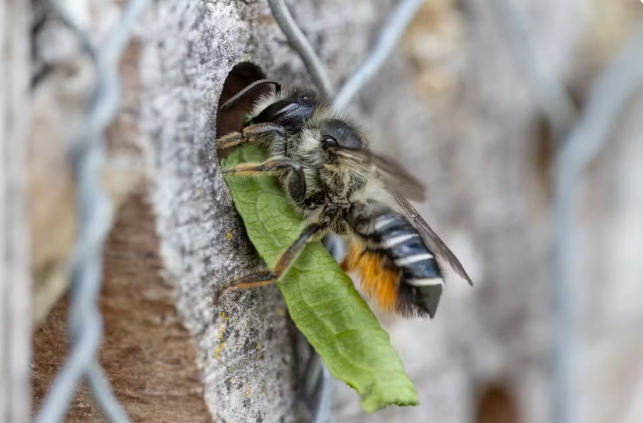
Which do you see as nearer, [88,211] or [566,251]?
[88,211]

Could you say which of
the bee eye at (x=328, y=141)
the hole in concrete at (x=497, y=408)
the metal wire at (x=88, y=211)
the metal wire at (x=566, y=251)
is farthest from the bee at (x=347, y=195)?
the hole in concrete at (x=497, y=408)

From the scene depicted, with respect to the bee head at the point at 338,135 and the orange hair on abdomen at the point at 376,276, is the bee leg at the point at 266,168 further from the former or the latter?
the orange hair on abdomen at the point at 376,276

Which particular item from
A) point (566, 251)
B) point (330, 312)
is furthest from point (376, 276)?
point (566, 251)

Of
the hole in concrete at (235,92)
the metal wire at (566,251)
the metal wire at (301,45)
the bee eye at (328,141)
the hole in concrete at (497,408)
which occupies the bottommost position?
the hole in concrete at (497,408)

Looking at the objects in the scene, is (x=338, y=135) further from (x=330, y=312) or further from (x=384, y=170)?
(x=330, y=312)

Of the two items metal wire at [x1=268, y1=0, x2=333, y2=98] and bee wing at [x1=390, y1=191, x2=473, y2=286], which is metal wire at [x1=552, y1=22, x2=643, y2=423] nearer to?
bee wing at [x1=390, y1=191, x2=473, y2=286]

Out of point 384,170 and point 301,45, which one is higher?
point 301,45

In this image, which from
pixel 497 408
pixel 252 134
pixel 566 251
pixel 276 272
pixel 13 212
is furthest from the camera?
pixel 497 408
